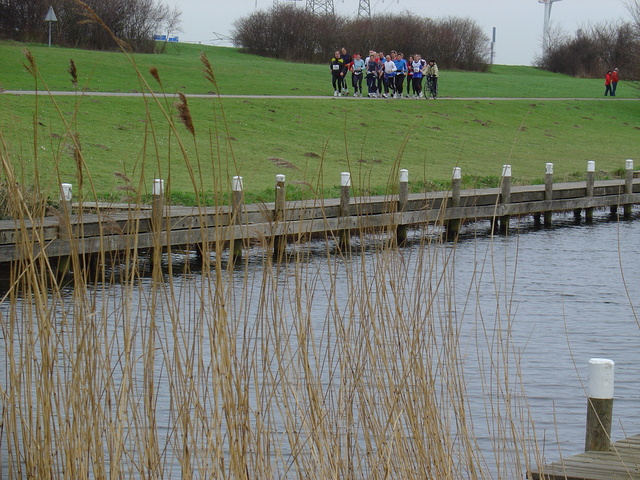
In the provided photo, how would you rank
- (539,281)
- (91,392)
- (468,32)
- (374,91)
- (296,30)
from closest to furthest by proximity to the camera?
(91,392), (539,281), (374,91), (296,30), (468,32)

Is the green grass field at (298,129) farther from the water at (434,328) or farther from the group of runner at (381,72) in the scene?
the water at (434,328)

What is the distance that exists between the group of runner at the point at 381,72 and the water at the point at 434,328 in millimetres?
13656

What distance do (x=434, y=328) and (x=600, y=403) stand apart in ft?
8.83

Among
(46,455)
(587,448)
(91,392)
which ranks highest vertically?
(91,392)

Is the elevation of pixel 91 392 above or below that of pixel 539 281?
above

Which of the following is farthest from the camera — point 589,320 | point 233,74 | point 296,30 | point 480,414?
point 296,30

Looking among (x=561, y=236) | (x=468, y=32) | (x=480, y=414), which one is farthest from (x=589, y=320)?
(x=468, y=32)

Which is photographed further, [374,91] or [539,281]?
[374,91]

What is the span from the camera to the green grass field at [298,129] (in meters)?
19.2

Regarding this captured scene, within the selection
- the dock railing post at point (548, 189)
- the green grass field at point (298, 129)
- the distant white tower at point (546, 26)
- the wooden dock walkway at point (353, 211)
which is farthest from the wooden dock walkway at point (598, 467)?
the distant white tower at point (546, 26)

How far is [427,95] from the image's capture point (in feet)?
115

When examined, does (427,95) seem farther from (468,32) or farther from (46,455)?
(46,455)

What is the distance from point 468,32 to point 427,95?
21902 mm

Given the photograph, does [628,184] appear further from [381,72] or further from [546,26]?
[546,26]
